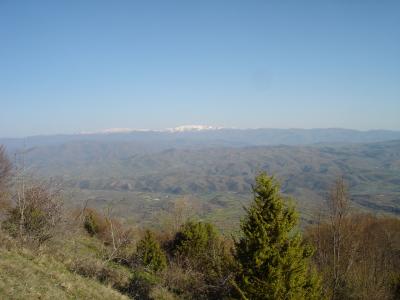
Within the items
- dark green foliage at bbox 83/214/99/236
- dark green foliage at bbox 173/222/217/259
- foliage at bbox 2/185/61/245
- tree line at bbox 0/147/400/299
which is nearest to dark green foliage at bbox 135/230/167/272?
tree line at bbox 0/147/400/299

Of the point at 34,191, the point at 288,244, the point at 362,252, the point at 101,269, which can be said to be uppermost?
the point at 34,191

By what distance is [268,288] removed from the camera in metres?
14.5

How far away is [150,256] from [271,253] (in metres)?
15.7

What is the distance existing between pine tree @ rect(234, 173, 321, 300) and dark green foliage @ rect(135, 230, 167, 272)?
13174mm

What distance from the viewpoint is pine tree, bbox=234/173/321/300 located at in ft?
48.2

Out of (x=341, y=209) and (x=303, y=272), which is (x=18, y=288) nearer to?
(x=303, y=272)

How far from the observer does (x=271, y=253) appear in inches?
591

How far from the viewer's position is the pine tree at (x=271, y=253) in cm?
1468

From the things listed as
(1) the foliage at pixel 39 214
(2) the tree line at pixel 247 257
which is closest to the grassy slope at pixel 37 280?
(2) the tree line at pixel 247 257

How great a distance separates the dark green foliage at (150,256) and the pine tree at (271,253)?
43.2ft

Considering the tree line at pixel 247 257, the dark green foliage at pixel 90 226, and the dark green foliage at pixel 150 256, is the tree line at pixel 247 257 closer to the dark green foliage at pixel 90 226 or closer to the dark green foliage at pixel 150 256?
the dark green foliage at pixel 150 256

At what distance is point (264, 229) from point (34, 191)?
10625 mm

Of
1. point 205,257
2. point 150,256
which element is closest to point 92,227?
point 150,256

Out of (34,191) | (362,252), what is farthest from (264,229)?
(362,252)
